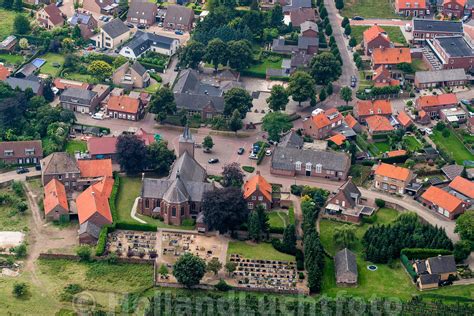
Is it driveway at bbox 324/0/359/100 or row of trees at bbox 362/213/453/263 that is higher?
row of trees at bbox 362/213/453/263

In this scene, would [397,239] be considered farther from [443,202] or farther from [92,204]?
[92,204]

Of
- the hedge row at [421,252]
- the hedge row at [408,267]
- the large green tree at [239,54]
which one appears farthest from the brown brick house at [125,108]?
the hedge row at [408,267]

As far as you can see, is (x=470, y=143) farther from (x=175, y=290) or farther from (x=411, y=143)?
(x=175, y=290)

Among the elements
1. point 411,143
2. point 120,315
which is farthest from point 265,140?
point 120,315

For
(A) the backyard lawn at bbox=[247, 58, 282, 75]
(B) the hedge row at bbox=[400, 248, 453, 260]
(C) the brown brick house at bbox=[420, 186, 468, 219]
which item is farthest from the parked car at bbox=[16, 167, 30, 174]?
(C) the brown brick house at bbox=[420, 186, 468, 219]

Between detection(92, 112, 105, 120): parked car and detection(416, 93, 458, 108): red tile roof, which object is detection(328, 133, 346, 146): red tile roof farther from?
detection(92, 112, 105, 120): parked car

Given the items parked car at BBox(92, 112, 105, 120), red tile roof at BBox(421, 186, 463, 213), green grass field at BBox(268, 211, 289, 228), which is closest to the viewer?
green grass field at BBox(268, 211, 289, 228)

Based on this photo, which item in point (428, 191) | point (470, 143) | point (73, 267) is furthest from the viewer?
point (470, 143)
